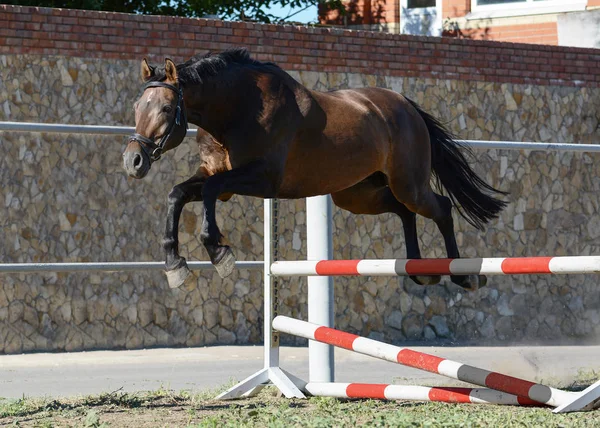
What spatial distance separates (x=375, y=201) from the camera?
6.79 meters

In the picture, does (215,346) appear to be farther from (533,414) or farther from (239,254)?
(533,414)

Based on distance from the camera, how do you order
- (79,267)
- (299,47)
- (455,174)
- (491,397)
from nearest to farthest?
1. (491,397)
2. (79,267)
3. (455,174)
4. (299,47)

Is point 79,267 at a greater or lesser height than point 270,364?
greater

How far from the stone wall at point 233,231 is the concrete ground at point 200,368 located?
Answer: 45 cm

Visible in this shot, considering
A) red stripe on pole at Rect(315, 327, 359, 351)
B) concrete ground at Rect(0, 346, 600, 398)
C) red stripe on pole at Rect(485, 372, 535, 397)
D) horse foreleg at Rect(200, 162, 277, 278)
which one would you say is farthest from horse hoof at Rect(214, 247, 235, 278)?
concrete ground at Rect(0, 346, 600, 398)

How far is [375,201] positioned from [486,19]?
34.6 ft

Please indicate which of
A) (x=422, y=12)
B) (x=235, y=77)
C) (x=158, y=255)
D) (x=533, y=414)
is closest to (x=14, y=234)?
(x=158, y=255)

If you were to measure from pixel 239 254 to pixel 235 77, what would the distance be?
529cm

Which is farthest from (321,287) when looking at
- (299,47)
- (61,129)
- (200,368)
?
(299,47)

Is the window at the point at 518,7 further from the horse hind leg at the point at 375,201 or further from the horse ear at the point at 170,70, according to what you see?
the horse ear at the point at 170,70

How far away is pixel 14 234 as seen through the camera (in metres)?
10.0

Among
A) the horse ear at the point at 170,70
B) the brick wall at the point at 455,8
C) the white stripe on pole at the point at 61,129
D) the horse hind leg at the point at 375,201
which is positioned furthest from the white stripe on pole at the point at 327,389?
the brick wall at the point at 455,8

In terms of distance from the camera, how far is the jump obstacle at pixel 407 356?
212 inches

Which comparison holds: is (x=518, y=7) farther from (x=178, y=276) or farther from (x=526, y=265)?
(x=178, y=276)
